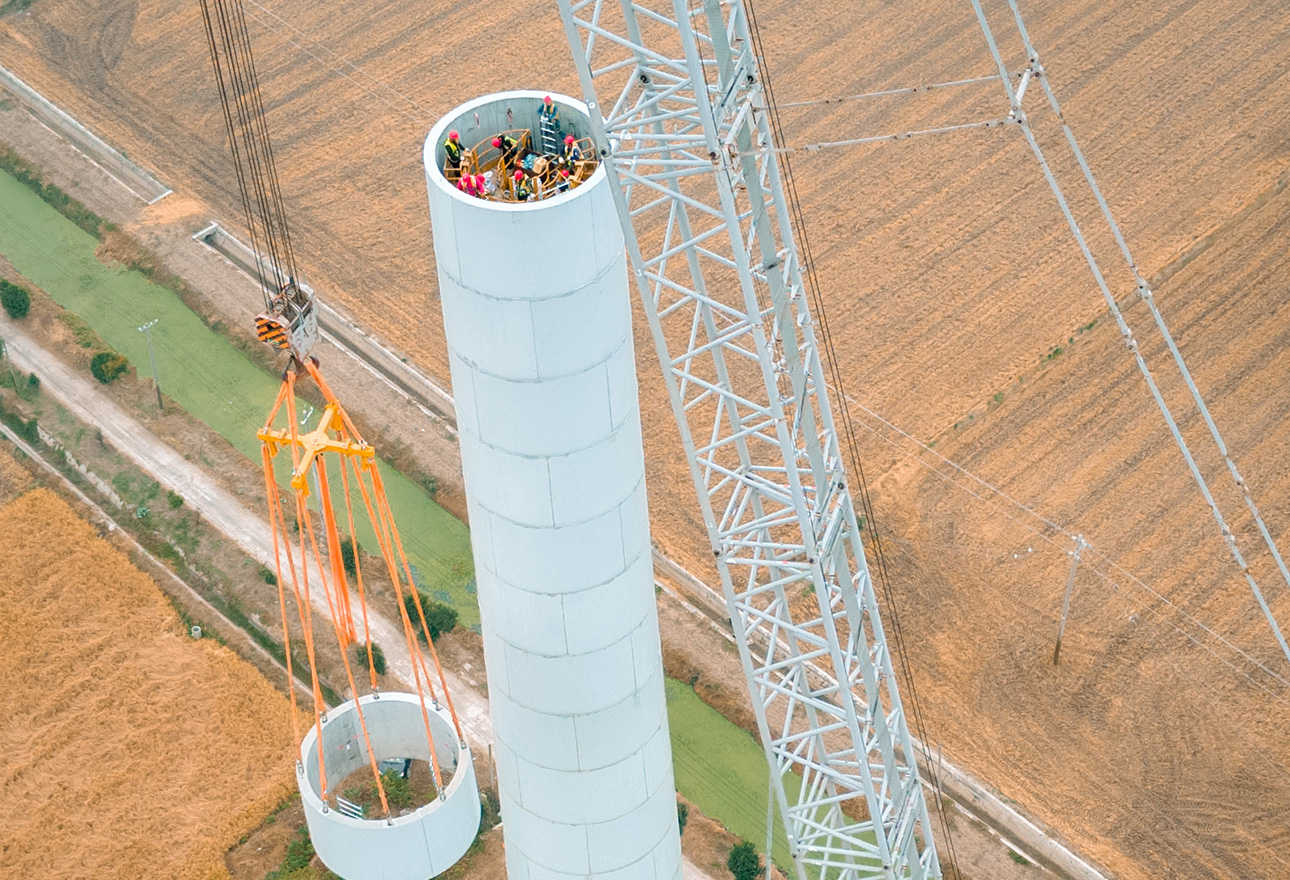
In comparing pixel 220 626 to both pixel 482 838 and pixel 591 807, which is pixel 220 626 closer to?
pixel 482 838

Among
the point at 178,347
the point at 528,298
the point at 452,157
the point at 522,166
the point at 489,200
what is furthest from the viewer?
the point at 178,347

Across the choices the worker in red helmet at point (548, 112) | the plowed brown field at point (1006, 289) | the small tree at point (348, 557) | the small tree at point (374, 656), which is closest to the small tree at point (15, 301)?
the plowed brown field at point (1006, 289)

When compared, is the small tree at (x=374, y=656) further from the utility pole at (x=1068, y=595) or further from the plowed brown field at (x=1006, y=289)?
the utility pole at (x=1068, y=595)

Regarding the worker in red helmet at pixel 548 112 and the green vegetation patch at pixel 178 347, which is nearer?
the worker in red helmet at pixel 548 112

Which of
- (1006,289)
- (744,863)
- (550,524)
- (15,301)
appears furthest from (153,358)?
(550,524)

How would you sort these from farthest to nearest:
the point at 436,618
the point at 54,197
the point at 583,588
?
1. the point at 54,197
2. the point at 436,618
3. the point at 583,588

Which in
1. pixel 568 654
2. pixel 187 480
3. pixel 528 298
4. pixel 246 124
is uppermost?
pixel 528 298

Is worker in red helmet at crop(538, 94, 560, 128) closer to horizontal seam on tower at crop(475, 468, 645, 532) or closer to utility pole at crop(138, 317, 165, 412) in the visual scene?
horizontal seam on tower at crop(475, 468, 645, 532)

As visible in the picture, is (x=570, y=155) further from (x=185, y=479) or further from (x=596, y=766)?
(x=185, y=479)
